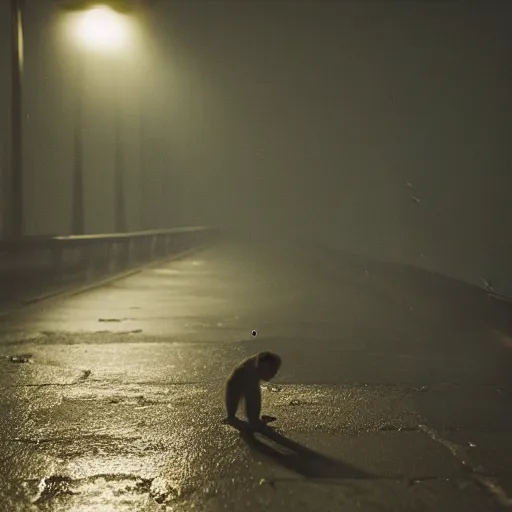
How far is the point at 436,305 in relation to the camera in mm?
16359

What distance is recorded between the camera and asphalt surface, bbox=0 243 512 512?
4.52 metres

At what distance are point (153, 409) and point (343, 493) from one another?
7.89ft

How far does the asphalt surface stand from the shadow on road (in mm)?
19

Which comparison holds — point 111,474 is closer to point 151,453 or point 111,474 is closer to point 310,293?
point 151,453

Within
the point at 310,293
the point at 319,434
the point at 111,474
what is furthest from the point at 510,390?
the point at 310,293

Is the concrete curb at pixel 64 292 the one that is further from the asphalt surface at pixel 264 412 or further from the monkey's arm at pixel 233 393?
the monkey's arm at pixel 233 393

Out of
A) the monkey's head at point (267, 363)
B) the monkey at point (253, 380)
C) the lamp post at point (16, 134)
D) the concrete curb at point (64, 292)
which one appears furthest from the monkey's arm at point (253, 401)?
the lamp post at point (16, 134)

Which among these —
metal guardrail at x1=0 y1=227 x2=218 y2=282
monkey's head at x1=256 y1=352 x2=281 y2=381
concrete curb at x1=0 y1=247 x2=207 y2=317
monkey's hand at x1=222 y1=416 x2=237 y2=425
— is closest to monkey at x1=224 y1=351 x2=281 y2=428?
monkey's head at x1=256 y1=352 x2=281 y2=381

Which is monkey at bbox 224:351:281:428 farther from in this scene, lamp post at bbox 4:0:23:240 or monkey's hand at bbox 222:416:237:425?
lamp post at bbox 4:0:23:240

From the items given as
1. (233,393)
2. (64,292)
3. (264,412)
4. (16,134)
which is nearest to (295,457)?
(233,393)

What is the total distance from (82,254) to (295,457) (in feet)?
69.9

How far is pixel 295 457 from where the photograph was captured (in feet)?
17.2

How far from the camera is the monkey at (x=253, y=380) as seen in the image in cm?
580

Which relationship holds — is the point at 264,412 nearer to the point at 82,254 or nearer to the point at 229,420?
the point at 229,420
